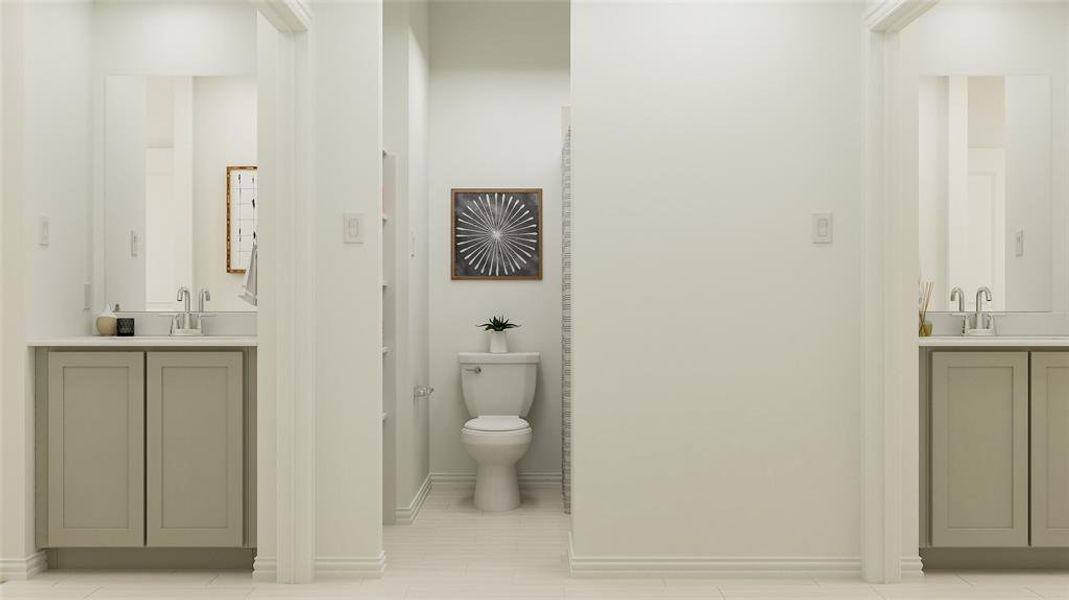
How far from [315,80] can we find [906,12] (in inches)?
80.6

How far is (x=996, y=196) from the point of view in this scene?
3.56 meters

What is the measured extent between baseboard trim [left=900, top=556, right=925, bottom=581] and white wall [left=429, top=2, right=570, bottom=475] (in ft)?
6.71

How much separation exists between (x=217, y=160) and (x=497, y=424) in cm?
180

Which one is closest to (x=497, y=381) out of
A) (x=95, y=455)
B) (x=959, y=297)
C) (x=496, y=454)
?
(x=496, y=454)

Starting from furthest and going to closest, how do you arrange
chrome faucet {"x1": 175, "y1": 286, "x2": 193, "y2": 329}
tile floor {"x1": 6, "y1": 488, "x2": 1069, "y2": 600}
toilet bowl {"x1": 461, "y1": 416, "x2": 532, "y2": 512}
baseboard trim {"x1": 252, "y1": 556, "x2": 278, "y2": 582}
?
toilet bowl {"x1": 461, "y1": 416, "x2": 532, "y2": 512} < chrome faucet {"x1": 175, "y1": 286, "x2": 193, "y2": 329} < baseboard trim {"x1": 252, "y1": 556, "x2": 278, "y2": 582} < tile floor {"x1": 6, "y1": 488, "x2": 1069, "y2": 600}

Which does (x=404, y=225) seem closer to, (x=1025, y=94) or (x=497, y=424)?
(x=497, y=424)

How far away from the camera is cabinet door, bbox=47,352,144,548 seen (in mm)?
2959

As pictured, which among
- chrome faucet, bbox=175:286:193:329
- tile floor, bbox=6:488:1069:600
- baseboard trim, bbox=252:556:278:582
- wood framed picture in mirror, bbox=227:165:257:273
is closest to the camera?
tile floor, bbox=6:488:1069:600

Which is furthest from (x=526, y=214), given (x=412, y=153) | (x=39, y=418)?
(x=39, y=418)

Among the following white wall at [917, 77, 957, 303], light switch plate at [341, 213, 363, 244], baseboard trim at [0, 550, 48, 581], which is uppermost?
white wall at [917, 77, 957, 303]

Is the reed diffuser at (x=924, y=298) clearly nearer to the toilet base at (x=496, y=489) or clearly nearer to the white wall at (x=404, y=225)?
the toilet base at (x=496, y=489)

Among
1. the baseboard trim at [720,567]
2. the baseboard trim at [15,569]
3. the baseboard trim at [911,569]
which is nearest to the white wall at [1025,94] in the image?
the baseboard trim at [911,569]

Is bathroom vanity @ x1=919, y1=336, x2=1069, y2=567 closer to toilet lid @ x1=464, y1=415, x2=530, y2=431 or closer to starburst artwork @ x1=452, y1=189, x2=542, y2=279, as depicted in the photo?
toilet lid @ x1=464, y1=415, x2=530, y2=431

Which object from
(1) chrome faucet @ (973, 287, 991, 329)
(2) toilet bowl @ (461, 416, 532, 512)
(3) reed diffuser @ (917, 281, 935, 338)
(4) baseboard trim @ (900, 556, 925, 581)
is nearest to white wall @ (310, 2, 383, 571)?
→ (2) toilet bowl @ (461, 416, 532, 512)
